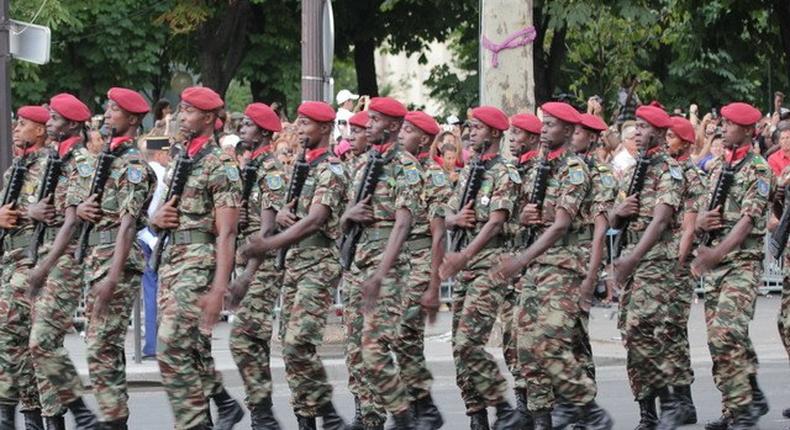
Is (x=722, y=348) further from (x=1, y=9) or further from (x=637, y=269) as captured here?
(x=1, y=9)

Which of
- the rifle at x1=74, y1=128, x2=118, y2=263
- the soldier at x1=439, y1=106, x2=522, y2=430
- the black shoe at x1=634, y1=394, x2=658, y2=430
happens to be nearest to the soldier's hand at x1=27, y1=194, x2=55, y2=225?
the rifle at x1=74, y1=128, x2=118, y2=263

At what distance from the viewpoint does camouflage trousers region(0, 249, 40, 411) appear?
11.9m

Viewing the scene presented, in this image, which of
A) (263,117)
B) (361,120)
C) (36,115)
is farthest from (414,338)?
(36,115)

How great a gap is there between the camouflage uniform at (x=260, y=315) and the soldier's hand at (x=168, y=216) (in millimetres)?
1185

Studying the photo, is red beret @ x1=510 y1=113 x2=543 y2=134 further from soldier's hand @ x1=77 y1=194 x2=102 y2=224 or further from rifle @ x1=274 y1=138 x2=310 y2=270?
soldier's hand @ x1=77 y1=194 x2=102 y2=224

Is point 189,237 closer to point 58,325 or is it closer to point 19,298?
point 58,325

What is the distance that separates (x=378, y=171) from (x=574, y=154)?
122 cm

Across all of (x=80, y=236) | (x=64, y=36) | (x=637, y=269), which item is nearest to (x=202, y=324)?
(x=80, y=236)

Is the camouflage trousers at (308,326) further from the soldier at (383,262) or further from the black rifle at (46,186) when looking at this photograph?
the black rifle at (46,186)

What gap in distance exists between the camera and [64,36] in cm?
3366

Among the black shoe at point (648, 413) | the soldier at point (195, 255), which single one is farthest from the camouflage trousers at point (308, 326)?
the black shoe at point (648, 413)

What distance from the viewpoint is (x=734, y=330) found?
11977 millimetres

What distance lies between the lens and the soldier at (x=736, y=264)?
471 inches

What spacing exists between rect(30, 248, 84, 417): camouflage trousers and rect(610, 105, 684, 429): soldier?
11.2 feet
